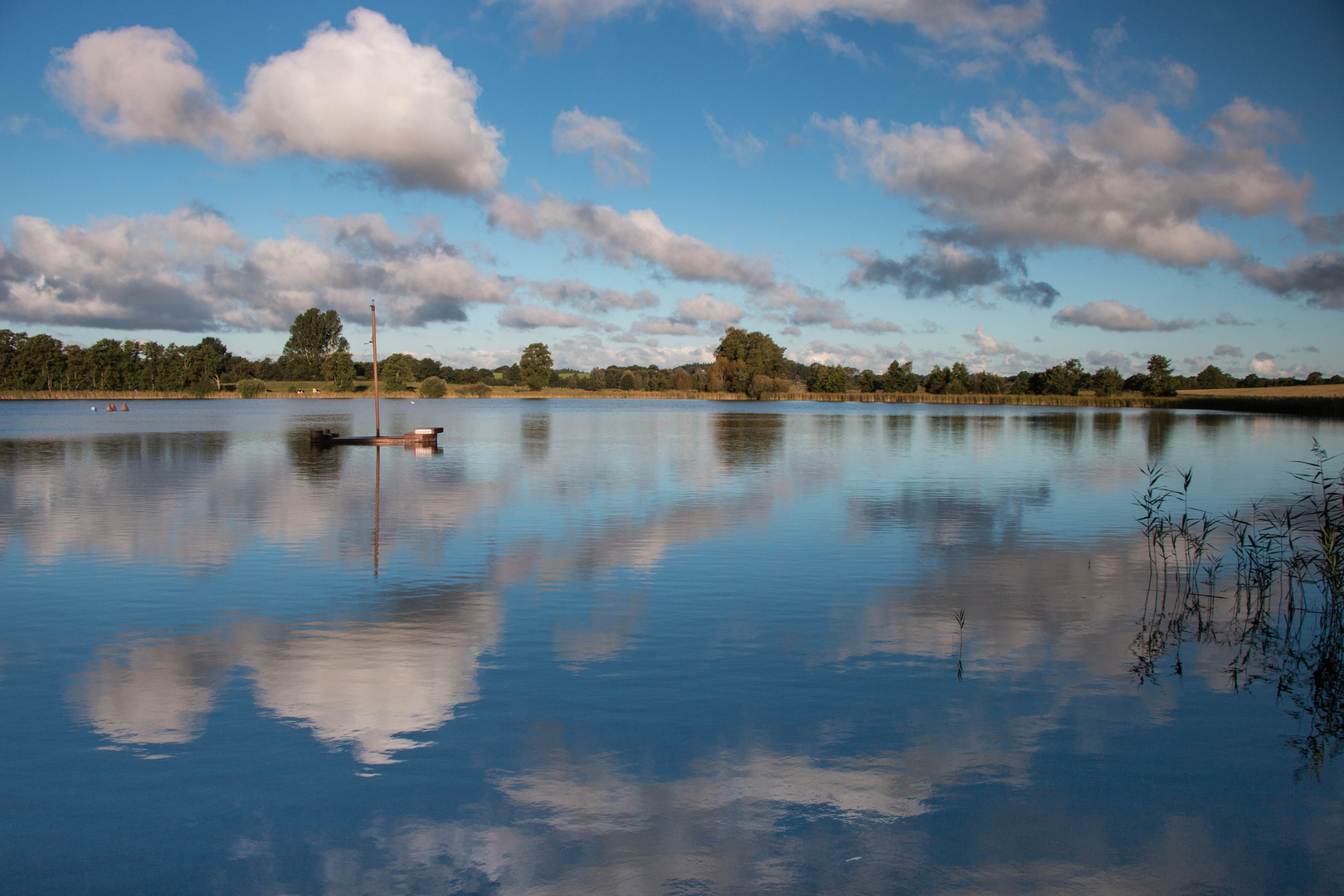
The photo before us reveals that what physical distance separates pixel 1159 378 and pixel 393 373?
5643 inches

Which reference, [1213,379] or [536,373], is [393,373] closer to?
[536,373]

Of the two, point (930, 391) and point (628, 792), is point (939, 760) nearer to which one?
point (628, 792)

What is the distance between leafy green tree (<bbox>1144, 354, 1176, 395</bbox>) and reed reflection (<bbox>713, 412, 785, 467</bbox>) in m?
102

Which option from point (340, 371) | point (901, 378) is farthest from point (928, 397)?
point (340, 371)

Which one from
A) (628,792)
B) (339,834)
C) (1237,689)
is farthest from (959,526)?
(339,834)

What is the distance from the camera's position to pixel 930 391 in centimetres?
17250

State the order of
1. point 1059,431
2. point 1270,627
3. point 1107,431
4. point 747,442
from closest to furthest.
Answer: point 1270,627 → point 747,442 → point 1059,431 → point 1107,431

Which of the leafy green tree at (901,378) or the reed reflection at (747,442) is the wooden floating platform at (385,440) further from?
the leafy green tree at (901,378)

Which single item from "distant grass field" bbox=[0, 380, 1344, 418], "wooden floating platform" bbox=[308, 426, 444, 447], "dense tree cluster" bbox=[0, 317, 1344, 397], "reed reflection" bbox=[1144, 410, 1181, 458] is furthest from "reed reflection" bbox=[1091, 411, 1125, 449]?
"dense tree cluster" bbox=[0, 317, 1344, 397]

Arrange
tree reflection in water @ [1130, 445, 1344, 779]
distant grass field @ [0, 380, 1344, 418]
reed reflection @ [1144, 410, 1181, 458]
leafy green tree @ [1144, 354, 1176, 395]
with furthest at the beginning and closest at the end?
leafy green tree @ [1144, 354, 1176, 395] < distant grass field @ [0, 380, 1344, 418] < reed reflection @ [1144, 410, 1181, 458] < tree reflection in water @ [1130, 445, 1344, 779]

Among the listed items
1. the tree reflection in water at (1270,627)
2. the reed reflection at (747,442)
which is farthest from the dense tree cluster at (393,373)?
the tree reflection in water at (1270,627)

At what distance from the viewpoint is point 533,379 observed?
19625cm

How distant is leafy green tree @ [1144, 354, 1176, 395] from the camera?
143 metres

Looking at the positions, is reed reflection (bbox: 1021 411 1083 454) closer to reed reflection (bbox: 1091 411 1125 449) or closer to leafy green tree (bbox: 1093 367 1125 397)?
reed reflection (bbox: 1091 411 1125 449)
